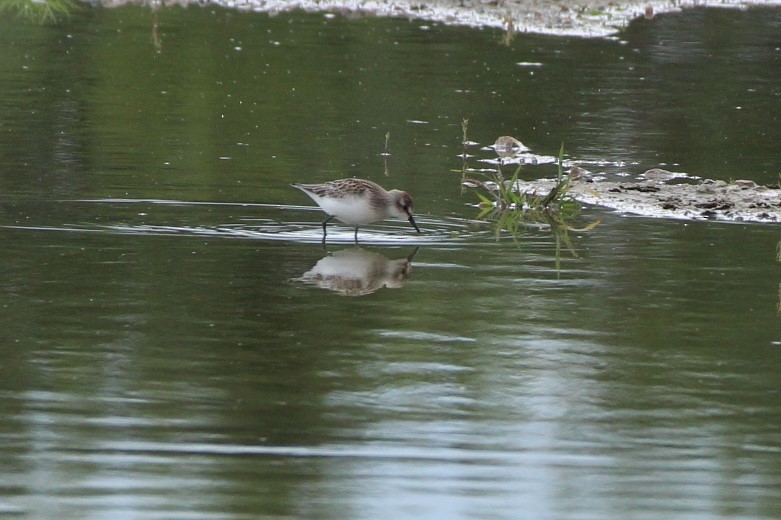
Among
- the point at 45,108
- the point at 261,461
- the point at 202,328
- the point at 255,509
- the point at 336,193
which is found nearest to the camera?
the point at 255,509

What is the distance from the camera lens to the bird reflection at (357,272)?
1069 centimetres

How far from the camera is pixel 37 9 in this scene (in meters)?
29.3

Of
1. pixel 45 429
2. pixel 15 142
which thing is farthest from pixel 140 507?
pixel 15 142

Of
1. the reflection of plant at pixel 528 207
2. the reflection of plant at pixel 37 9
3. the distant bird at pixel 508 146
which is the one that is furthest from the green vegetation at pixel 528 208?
the reflection of plant at pixel 37 9

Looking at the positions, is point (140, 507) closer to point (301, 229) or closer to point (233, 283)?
point (233, 283)

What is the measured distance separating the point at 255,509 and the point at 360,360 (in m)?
2.52

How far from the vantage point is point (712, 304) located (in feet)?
34.0

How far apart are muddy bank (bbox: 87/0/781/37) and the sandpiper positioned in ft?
58.4

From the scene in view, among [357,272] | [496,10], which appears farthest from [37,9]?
[357,272]

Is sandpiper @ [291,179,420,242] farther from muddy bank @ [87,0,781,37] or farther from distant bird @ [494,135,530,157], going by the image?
muddy bank @ [87,0,781,37]

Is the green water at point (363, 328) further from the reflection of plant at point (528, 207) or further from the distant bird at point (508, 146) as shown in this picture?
the distant bird at point (508, 146)

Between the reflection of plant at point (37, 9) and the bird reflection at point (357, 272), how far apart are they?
1754cm

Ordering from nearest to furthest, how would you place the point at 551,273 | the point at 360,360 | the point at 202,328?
the point at 360,360 < the point at 202,328 < the point at 551,273

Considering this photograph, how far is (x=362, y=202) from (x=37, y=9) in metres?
18.8
